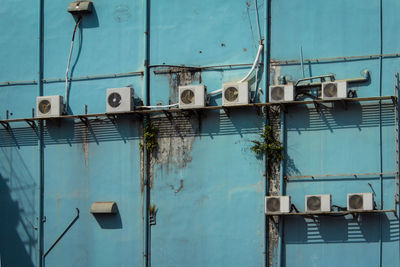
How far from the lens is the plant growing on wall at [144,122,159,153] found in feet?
45.2

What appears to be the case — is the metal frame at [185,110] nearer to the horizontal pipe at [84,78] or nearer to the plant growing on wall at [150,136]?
the plant growing on wall at [150,136]

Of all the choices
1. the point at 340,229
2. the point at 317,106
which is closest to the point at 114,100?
the point at 317,106

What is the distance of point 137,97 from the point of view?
554 inches

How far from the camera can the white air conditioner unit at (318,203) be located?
1225 centimetres

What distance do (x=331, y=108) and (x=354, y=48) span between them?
1.37 meters

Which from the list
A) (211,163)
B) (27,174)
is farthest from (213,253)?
(27,174)

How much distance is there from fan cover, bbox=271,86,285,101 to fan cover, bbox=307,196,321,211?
7.24 ft

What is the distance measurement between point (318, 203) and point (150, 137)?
407 centimetres

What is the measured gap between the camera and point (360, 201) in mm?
12094

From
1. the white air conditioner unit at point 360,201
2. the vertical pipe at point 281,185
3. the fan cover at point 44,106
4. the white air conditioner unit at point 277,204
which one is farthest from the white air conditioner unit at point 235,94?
the fan cover at point 44,106

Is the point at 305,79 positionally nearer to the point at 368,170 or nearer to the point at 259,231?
the point at 368,170

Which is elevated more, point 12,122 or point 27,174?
point 12,122

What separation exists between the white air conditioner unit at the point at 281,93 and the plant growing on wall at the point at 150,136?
2817 millimetres

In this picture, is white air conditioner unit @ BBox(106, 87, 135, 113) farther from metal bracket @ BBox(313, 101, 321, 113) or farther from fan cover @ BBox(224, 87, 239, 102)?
metal bracket @ BBox(313, 101, 321, 113)
